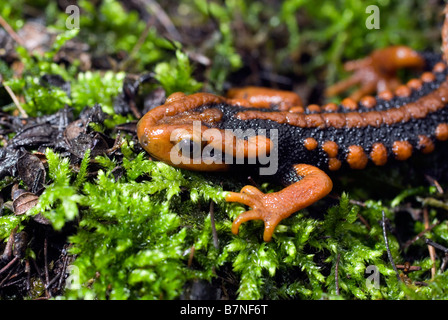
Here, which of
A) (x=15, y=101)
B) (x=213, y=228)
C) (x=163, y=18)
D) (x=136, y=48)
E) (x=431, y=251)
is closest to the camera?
(x=213, y=228)

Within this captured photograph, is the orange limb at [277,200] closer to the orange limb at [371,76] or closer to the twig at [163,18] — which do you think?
the orange limb at [371,76]

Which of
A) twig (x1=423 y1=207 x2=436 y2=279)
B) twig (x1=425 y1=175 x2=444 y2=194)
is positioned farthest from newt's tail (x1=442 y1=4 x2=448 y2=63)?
twig (x1=423 y1=207 x2=436 y2=279)

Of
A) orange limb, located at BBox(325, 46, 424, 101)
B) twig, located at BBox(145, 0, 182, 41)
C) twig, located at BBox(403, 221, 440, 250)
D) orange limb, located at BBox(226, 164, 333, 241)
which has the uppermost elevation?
twig, located at BBox(145, 0, 182, 41)

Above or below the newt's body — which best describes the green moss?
below

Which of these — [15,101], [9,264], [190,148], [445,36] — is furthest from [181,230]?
[445,36]

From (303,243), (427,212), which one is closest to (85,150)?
(303,243)

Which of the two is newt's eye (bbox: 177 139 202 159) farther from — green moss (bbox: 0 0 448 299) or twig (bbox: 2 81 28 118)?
twig (bbox: 2 81 28 118)

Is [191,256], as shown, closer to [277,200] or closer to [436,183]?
[277,200]
